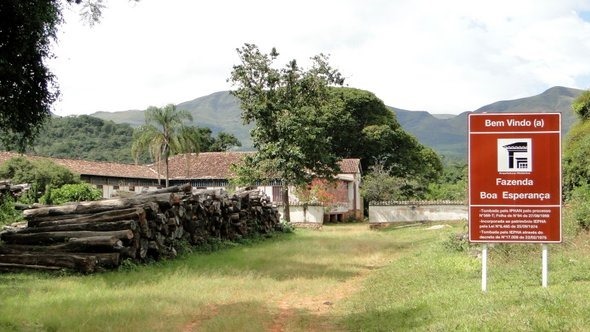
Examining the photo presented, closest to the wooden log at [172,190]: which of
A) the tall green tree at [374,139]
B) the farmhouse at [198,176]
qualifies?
the farmhouse at [198,176]

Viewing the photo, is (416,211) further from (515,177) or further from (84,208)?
(515,177)

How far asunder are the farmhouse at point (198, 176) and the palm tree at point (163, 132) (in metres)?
1.90

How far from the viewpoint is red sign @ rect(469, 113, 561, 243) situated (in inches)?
362

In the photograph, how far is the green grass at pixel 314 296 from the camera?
7.75m

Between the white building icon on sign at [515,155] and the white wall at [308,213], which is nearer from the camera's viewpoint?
the white building icon on sign at [515,155]

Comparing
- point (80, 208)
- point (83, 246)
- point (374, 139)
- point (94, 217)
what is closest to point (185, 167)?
point (374, 139)

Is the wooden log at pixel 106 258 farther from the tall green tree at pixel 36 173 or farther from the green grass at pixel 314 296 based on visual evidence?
the tall green tree at pixel 36 173

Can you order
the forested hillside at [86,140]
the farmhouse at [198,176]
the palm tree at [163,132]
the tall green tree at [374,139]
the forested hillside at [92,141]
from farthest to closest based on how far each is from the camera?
the forested hillside at [92,141] < the forested hillside at [86,140] < the tall green tree at [374,139] < the palm tree at [163,132] < the farmhouse at [198,176]

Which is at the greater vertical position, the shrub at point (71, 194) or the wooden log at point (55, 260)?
the shrub at point (71, 194)

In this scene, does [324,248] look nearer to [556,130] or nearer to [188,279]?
[188,279]

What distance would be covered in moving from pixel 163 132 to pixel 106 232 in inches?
1511

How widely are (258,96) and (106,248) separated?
22519mm

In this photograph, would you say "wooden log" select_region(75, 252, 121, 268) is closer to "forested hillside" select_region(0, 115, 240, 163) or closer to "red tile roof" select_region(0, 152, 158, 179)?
"red tile roof" select_region(0, 152, 158, 179)

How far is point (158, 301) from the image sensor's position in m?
10.1
